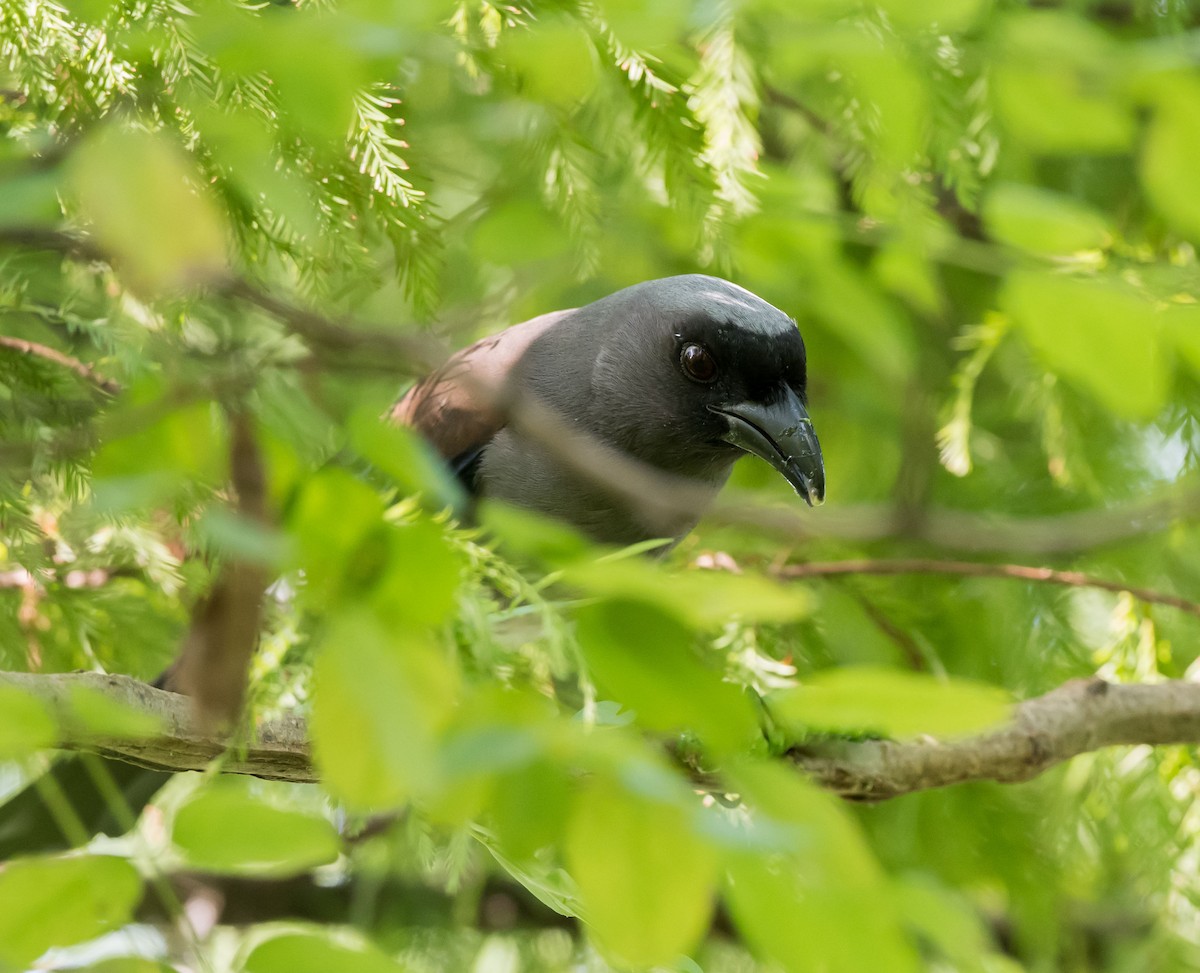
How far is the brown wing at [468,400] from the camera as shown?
4055mm

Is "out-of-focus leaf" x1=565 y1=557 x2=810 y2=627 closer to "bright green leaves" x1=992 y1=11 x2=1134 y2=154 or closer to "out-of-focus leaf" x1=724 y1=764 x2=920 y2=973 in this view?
"out-of-focus leaf" x1=724 y1=764 x2=920 y2=973

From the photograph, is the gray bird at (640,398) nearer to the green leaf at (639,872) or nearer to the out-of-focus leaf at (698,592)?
the out-of-focus leaf at (698,592)

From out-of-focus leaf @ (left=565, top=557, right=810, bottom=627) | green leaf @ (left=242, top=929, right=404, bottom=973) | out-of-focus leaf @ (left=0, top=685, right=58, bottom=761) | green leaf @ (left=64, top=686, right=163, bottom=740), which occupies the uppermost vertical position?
out-of-focus leaf @ (left=565, top=557, right=810, bottom=627)

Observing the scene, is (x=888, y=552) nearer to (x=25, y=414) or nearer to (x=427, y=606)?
(x=25, y=414)

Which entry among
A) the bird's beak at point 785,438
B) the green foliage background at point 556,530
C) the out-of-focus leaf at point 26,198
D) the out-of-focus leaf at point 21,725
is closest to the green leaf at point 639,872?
the green foliage background at point 556,530

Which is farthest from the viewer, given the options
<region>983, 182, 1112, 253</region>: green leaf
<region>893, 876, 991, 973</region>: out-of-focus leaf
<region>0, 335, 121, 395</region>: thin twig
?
<region>983, 182, 1112, 253</region>: green leaf

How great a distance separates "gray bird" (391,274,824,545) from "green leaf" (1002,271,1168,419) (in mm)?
963

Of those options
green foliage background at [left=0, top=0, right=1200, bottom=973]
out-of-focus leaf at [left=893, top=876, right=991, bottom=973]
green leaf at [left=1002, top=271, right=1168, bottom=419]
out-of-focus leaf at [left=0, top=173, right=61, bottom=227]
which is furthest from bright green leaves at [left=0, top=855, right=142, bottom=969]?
green leaf at [left=1002, top=271, right=1168, bottom=419]

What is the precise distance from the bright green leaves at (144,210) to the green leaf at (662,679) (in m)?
Answer: 0.58

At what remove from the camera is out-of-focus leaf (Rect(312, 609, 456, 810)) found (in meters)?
1.06

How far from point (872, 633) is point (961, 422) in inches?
29.1

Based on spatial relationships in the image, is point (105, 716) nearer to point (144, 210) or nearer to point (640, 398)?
point (144, 210)

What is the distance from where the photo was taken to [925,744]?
3.07 meters

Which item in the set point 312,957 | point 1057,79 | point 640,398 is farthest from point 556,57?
point 640,398
